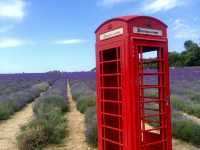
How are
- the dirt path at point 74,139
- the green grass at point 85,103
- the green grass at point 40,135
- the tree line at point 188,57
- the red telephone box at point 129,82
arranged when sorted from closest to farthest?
1. the red telephone box at point 129,82
2. the green grass at point 40,135
3. the dirt path at point 74,139
4. the green grass at point 85,103
5. the tree line at point 188,57

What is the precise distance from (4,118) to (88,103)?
3106 mm

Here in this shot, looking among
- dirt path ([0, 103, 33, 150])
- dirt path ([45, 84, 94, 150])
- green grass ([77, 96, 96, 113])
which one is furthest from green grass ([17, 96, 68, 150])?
green grass ([77, 96, 96, 113])

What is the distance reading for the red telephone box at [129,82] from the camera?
4.43m

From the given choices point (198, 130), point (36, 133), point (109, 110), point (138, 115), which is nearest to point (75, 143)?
point (36, 133)

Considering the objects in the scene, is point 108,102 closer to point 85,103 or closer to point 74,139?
point 74,139

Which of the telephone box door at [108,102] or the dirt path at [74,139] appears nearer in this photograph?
the telephone box door at [108,102]

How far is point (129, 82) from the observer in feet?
14.4

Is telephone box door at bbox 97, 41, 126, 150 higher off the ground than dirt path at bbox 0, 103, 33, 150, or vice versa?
telephone box door at bbox 97, 41, 126, 150

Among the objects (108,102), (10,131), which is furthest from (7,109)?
(108,102)

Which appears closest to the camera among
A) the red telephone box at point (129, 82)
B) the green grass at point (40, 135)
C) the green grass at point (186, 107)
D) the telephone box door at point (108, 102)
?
the red telephone box at point (129, 82)

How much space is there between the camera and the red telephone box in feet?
14.5

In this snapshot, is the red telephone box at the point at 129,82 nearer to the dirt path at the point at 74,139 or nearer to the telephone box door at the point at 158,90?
the telephone box door at the point at 158,90

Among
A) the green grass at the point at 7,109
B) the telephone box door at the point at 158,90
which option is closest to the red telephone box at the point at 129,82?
the telephone box door at the point at 158,90

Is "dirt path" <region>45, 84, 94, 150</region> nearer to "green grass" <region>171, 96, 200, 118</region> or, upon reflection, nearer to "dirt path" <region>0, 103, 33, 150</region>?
"dirt path" <region>0, 103, 33, 150</region>
